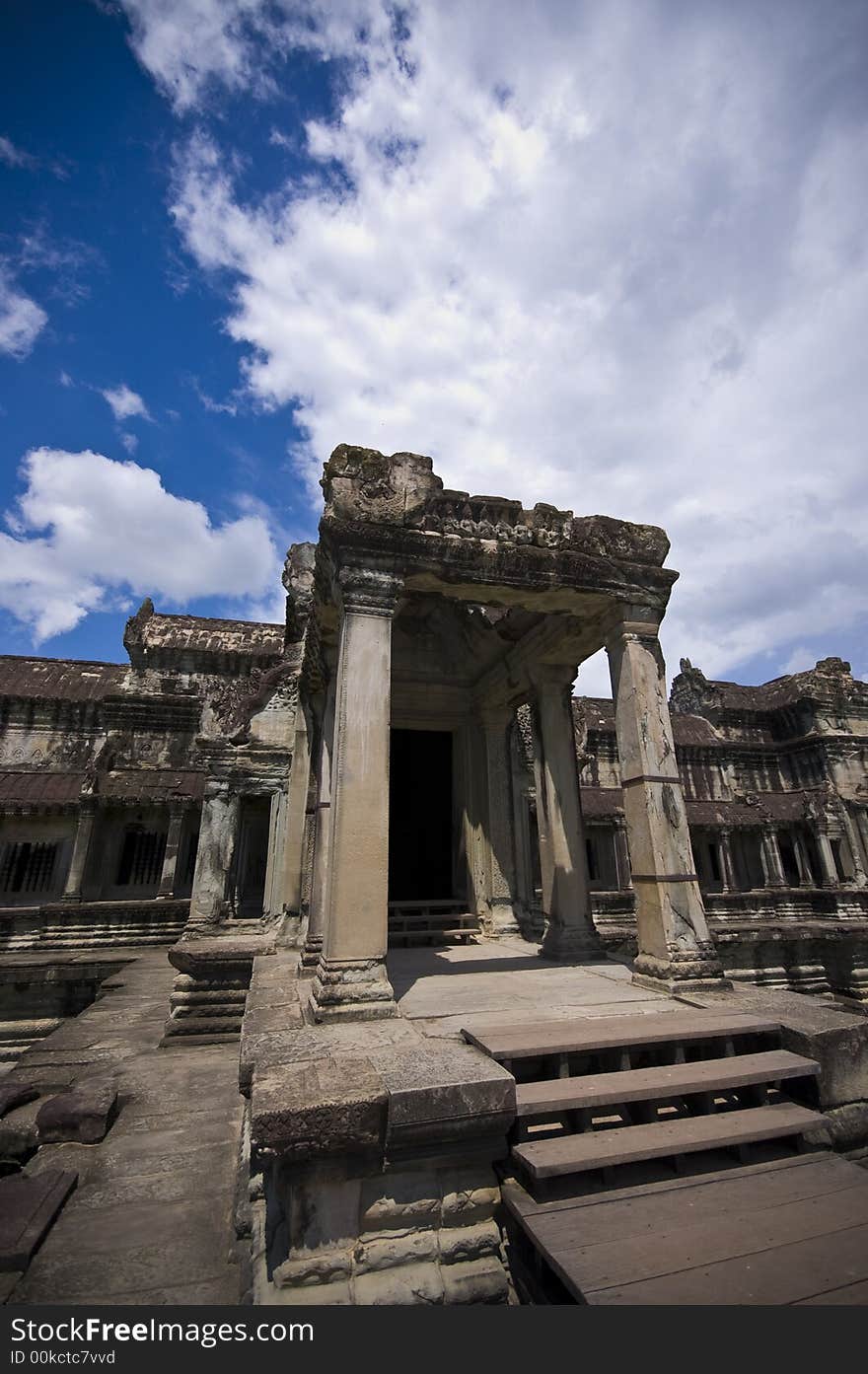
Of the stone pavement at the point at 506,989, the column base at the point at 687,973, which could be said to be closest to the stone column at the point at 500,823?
the stone pavement at the point at 506,989

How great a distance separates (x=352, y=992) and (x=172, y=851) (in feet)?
51.2

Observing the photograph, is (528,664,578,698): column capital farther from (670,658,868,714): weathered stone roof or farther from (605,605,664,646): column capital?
(670,658,868,714): weathered stone roof

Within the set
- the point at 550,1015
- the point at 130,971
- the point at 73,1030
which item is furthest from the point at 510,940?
the point at 130,971

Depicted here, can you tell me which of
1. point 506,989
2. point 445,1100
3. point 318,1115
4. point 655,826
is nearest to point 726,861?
point 655,826

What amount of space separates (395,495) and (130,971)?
10028 mm

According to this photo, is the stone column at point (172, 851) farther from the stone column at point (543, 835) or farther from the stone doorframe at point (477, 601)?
the stone column at point (543, 835)

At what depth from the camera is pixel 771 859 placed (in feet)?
72.0

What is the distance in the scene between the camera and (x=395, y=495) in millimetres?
5234

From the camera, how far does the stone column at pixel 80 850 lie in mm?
16938

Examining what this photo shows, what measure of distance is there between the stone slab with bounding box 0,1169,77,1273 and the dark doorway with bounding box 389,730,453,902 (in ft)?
21.2

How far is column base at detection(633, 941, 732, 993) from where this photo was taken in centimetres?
471

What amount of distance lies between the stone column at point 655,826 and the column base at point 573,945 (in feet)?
4.60

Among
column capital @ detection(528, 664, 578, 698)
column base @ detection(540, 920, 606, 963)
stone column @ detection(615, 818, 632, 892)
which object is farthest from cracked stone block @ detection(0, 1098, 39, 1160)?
stone column @ detection(615, 818, 632, 892)
